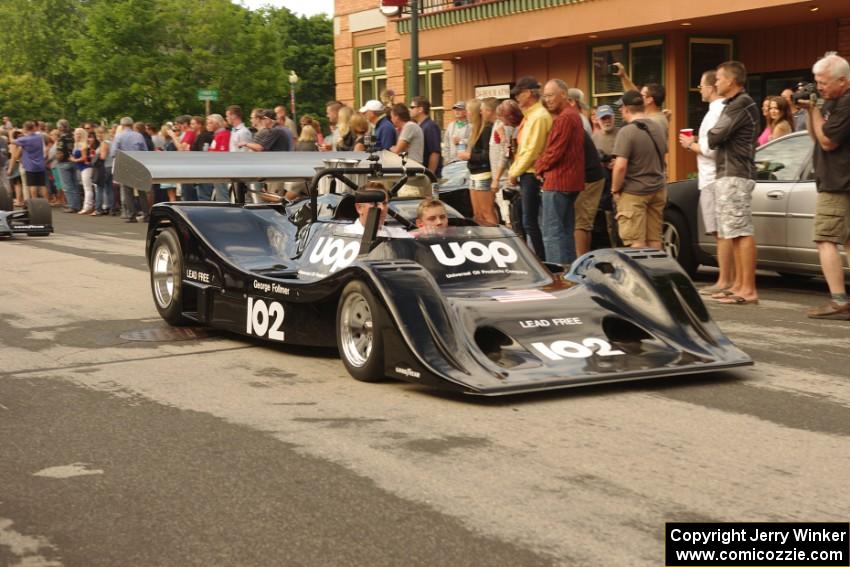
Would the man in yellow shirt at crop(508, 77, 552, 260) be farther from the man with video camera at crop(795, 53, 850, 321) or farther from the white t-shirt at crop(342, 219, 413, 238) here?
the white t-shirt at crop(342, 219, 413, 238)

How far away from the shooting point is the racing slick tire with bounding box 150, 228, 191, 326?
9133 millimetres

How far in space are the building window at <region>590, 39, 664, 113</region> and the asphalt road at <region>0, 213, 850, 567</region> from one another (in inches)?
588

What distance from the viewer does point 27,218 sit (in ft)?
61.9

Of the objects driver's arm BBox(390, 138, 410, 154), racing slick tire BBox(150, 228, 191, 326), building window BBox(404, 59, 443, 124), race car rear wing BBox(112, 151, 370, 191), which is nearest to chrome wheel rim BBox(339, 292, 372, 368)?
race car rear wing BBox(112, 151, 370, 191)

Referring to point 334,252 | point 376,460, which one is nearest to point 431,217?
point 334,252

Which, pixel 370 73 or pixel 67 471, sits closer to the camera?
pixel 67 471

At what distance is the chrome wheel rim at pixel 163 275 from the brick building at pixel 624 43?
1174 cm

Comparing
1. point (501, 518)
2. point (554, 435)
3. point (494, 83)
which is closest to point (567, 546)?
point (501, 518)

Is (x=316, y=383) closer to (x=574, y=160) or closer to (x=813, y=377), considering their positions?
(x=813, y=377)

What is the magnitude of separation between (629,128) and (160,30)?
47179 mm

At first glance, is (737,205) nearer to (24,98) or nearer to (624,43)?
(624,43)

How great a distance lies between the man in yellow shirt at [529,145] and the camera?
11156 mm

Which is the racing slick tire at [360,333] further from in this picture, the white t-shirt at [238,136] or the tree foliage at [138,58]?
the tree foliage at [138,58]

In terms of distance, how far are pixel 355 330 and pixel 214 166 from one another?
328cm
